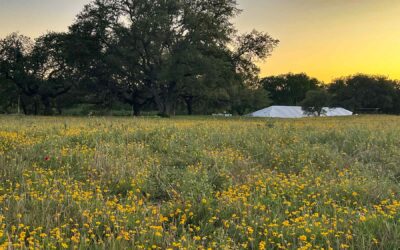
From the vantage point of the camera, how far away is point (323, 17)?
20422 millimetres

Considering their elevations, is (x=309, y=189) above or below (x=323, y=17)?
below

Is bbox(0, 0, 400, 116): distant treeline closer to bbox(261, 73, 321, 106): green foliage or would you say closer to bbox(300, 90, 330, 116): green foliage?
bbox(300, 90, 330, 116): green foliage

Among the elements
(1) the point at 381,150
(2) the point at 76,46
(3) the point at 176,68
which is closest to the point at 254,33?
(3) the point at 176,68

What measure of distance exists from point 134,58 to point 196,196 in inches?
1509

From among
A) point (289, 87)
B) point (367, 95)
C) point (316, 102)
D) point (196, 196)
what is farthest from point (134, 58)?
point (289, 87)

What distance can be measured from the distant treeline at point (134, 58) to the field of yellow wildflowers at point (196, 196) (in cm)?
2887

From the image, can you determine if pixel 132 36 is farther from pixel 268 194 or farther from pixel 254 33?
pixel 268 194

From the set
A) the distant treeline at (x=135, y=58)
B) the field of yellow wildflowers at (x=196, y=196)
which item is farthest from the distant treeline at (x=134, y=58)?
the field of yellow wildflowers at (x=196, y=196)

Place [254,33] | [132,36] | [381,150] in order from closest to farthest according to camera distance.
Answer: [381,150]
[132,36]
[254,33]

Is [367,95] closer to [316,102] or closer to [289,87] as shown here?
[316,102]

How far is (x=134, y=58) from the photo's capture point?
42.4 metres

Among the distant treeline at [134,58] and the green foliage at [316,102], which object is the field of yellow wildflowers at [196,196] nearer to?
the distant treeline at [134,58]

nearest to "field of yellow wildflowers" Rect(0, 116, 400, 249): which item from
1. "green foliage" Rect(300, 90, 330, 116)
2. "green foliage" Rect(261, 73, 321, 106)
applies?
"green foliage" Rect(300, 90, 330, 116)

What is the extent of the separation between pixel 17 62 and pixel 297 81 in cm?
8139
